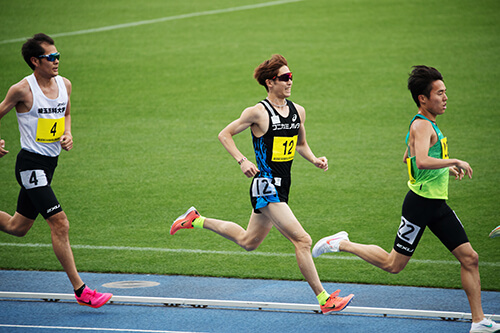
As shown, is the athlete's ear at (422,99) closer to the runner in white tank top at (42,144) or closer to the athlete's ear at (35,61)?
the runner in white tank top at (42,144)

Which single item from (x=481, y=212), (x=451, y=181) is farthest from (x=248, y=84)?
(x=481, y=212)

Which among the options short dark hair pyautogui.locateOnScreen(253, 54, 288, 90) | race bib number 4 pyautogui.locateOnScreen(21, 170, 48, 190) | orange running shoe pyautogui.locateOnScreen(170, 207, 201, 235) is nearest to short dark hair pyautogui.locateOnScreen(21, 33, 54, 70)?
race bib number 4 pyautogui.locateOnScreen(21, 170, 48, 190)

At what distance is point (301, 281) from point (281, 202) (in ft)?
4.90

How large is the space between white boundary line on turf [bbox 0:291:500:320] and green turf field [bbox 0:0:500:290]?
1.02 m

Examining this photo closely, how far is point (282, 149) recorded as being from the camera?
6449 mm


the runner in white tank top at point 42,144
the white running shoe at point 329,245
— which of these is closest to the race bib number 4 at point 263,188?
the white running shoe at point 329,245

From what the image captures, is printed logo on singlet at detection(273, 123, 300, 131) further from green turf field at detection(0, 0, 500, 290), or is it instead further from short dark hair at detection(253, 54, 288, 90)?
green turf field at detection(0, 0, 500, 290)

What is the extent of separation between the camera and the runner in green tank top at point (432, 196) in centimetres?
571

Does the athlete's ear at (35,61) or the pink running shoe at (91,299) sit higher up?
the athlete's ear at (35,61)

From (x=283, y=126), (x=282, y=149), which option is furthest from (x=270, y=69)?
(x=282, y=149)

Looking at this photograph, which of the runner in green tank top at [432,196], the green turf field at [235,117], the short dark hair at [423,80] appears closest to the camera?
the runner in green tank top at [432,196]

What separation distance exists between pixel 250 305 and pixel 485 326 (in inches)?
86.2

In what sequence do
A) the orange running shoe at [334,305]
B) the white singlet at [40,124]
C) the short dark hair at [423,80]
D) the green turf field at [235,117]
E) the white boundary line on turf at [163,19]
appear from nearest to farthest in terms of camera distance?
the short dark hair at [423,80], the orange running shoe at [334,305], the white singlet at [40,124], the green turf field at [235,117], the white boundary line on turf at [163,19]

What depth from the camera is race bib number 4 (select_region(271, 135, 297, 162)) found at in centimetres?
642
